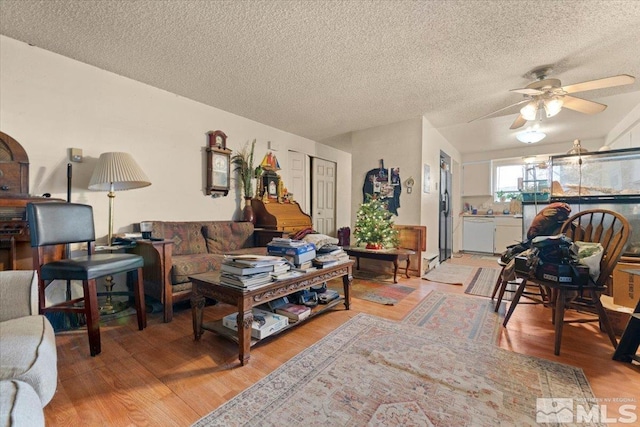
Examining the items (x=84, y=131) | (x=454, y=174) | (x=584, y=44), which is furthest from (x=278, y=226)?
(x=454, y=174)

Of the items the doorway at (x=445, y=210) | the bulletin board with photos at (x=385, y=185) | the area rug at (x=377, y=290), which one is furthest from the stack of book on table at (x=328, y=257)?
the doorway at (x=445, y=210)

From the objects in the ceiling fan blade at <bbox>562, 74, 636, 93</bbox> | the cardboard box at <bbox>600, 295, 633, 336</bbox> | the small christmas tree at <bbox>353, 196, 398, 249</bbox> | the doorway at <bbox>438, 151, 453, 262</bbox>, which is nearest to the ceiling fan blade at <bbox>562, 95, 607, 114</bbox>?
the ceiling fan blade at <bbox>562, 74, 636, 93</bbox>

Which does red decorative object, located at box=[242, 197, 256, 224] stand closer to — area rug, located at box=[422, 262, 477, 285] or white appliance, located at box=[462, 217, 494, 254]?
area rug, located at box=[422, 262, 477, 285]

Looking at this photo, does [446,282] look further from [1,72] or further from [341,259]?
[1,72]

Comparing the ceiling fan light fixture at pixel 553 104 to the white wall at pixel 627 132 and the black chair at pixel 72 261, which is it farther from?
the black chair at pixel 72 261

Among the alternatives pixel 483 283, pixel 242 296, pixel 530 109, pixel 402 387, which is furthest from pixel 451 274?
pixel 242 296

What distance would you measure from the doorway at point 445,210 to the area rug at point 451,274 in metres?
0.38

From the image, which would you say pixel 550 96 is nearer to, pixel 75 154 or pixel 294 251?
pixel 294 251

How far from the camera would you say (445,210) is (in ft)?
17.6

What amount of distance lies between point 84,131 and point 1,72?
0.62 m

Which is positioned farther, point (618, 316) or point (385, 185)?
point (385, 185)

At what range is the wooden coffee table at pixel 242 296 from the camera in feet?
5.35

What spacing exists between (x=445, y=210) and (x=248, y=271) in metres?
4.72

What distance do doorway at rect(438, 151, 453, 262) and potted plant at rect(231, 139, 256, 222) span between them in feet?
11.1
